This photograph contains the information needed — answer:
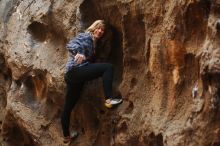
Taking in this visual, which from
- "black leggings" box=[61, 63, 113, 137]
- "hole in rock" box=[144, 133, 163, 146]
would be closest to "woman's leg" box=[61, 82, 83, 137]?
"black leggings" box=[61, 63, 113, 137]

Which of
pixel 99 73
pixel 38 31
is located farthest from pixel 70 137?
pixel 38 31

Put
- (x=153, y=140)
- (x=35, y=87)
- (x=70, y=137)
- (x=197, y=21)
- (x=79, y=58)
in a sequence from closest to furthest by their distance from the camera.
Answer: (x=197, y=21) < (x=153, y=140) < (x=79, y=58) < (x=70, y=137) < (x=35, y=87)

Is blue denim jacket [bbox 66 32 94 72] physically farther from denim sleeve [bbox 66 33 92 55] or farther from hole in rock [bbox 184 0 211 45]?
hole in rock [bbox 184 0 211 45]

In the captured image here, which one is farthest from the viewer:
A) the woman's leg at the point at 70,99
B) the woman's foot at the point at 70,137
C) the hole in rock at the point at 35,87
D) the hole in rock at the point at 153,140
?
the hole in rock at the point at 35,87

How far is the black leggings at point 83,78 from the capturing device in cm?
473

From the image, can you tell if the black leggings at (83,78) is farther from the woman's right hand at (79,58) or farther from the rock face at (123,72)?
the rock face at (123,72)

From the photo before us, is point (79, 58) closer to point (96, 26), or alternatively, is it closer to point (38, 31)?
point (96, 26)

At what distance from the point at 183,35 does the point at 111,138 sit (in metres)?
1.49

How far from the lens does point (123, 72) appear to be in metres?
4.97

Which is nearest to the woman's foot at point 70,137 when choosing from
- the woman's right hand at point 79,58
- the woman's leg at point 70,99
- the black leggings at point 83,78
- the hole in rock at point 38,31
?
the woman's leg at point 70,99

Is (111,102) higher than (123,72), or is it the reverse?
(123,72)

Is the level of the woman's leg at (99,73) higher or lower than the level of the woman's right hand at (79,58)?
lower

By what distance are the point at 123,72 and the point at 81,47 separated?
1.68 ft

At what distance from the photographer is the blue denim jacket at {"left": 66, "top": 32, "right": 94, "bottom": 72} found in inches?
189
